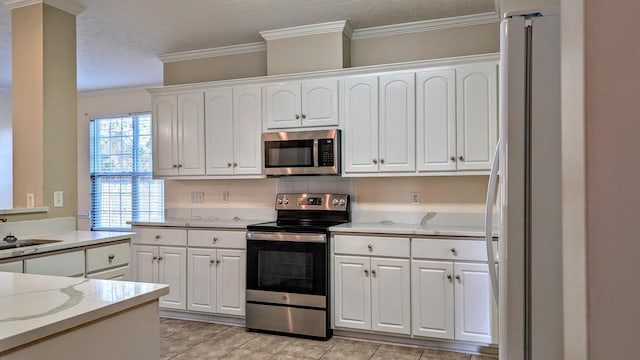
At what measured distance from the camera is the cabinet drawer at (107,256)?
2811 mm

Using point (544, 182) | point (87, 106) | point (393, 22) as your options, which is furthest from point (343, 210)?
point (87, 106)

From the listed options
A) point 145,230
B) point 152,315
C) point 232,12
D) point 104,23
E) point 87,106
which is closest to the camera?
point 152,315

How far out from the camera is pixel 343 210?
396cm

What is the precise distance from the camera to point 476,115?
3.41 meters

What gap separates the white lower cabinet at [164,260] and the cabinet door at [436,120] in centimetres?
220

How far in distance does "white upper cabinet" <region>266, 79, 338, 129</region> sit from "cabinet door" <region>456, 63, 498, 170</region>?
1.00 metres

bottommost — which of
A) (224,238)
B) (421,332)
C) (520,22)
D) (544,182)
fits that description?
(421,332)

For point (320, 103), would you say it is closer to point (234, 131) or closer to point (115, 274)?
point (234, 131)

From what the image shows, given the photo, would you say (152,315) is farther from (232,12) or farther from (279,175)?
(232,12)

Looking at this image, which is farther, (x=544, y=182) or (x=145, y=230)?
(x=145, y=230)

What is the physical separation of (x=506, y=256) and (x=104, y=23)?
12.3 ft

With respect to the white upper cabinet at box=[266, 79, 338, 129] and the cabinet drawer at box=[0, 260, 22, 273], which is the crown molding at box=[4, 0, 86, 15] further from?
the cabinet drawer at box=[0, 260, 22, 273]

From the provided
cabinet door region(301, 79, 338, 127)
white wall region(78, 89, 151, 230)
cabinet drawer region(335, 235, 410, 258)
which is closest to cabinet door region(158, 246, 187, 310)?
cabinet drawer region(335, 235, 410, 258)

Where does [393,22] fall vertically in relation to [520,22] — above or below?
above
